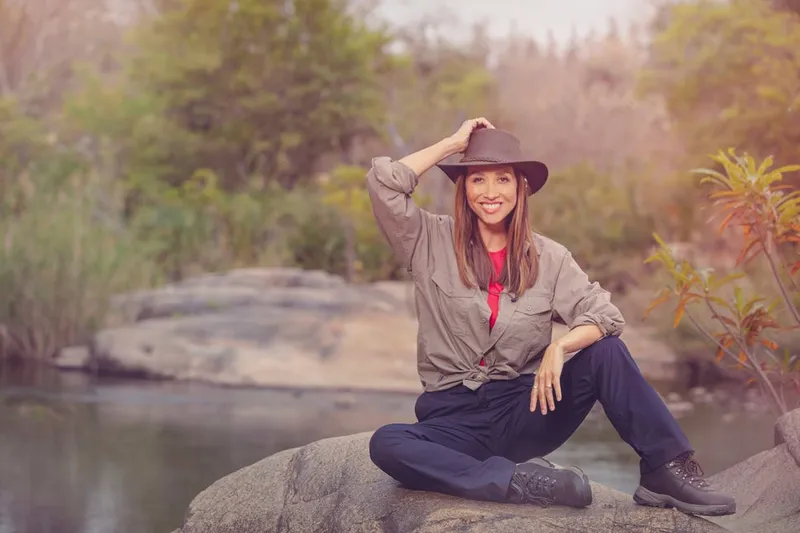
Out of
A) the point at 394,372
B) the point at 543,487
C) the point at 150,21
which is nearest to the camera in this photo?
the point at 543,487

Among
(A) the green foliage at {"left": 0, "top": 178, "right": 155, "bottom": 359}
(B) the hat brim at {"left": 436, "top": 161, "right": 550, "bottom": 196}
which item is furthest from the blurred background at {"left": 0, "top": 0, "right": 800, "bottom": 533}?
(B) the hat brim at {"left": 436, "top": 161, "right": 550, "bottom": 196}

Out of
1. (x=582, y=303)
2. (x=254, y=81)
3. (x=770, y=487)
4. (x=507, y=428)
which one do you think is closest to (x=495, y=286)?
(x=582, y=303)

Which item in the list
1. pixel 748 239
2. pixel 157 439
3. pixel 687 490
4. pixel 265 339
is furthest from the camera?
pixel 265 339

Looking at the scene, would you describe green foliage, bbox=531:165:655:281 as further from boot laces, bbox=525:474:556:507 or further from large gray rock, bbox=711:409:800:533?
boot laces, bbox=525:474:556:507

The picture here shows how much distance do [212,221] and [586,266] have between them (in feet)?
11.4

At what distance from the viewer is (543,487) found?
2.44 metres

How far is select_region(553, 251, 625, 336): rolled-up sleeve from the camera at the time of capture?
8.20ft

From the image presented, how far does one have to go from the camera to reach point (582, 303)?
8.50ft

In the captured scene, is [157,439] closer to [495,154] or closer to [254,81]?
[495,154]

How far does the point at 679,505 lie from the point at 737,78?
8.02 meters

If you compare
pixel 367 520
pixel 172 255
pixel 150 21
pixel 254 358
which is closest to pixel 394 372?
pixel 254 358

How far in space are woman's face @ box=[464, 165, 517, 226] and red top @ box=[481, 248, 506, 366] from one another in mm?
76

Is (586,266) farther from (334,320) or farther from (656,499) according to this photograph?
(656,499)

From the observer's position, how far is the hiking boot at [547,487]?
2432 mm
